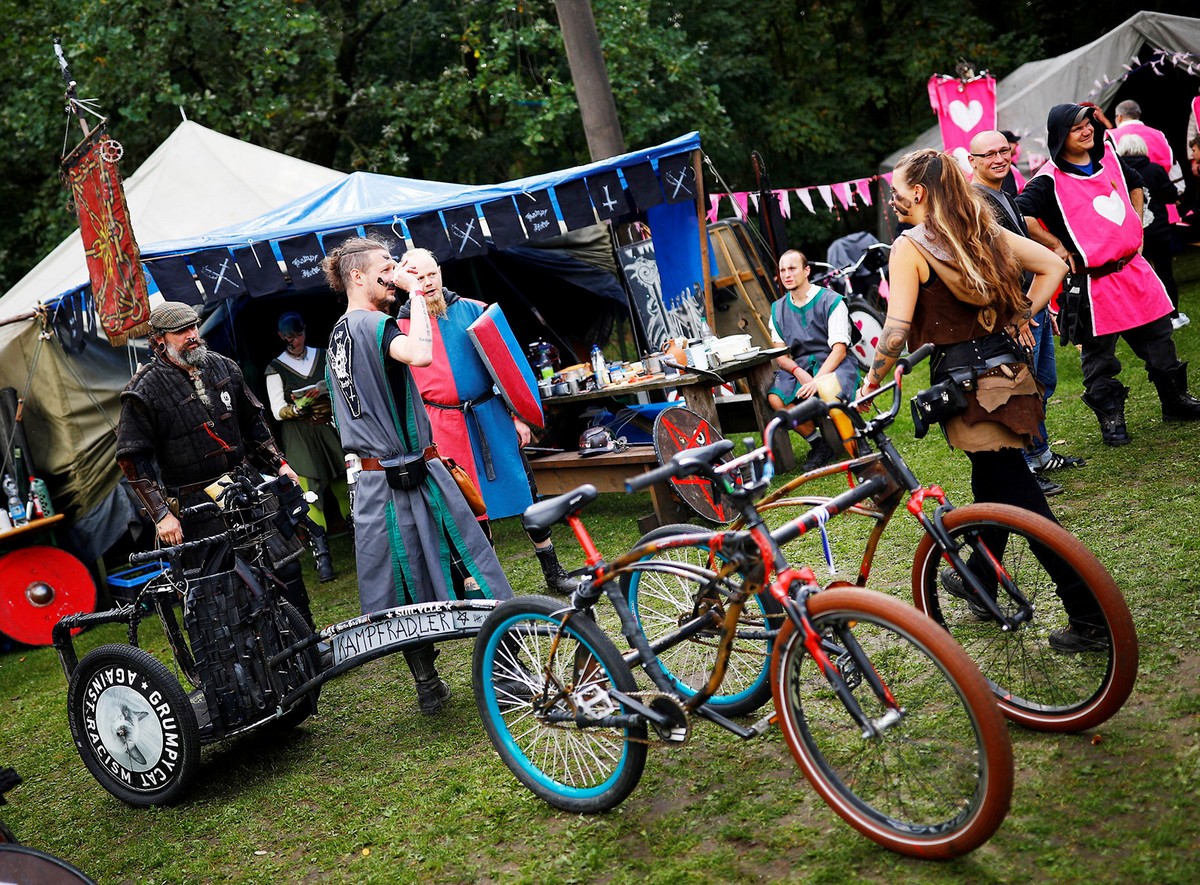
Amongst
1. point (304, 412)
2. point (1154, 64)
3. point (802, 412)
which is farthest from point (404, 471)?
point (1154, 64)

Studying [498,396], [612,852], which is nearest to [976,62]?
[498,396]

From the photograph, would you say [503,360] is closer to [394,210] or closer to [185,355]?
[185,355]

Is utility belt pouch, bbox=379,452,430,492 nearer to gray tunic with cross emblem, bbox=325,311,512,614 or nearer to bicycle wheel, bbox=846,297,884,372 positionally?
gray tunic with cross emblem, bbox=325,311,512,614

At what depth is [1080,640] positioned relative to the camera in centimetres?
328

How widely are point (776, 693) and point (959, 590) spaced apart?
2.60ft

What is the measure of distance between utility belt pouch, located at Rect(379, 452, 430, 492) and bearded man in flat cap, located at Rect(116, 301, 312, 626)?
0.82 meters

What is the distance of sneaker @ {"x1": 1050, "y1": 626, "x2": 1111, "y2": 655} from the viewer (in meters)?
3.23

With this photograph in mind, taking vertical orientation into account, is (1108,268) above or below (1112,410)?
above

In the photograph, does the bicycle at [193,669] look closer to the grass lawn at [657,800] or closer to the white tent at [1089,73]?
the grass lawn at [657,800]

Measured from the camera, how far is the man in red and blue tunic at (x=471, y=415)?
609cm

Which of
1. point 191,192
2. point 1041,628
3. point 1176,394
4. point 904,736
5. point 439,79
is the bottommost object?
point 1041,628

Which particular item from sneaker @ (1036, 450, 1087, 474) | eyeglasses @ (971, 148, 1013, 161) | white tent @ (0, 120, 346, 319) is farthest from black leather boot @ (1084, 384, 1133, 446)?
Result: white tent @ (0, 120, 346, 319)

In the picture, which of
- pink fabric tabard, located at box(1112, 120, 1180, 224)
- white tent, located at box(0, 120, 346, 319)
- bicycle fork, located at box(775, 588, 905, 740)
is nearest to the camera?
bicycle fork, located at box(775, 588, 905, 740)

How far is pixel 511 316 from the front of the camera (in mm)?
10234
